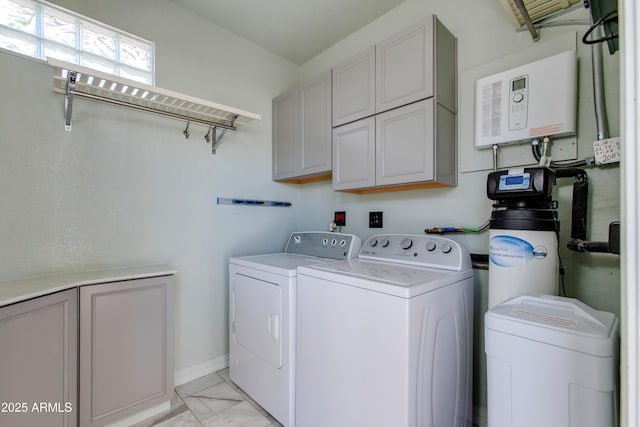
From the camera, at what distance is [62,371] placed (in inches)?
55.5

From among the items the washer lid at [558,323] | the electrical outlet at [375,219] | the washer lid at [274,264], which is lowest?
the washer lid at [558,323]

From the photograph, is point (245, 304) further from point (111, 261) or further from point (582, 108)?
point (582, 108)

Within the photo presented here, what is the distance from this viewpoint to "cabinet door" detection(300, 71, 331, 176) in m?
2.29

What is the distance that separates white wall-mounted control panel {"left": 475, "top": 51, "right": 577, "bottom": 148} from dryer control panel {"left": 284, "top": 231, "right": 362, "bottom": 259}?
40.1 inches

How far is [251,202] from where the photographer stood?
2.60 m

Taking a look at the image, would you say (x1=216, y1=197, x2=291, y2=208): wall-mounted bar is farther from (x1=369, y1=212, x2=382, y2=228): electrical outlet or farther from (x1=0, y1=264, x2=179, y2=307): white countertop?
(x1=369, y1=212, x2=382, y2=228): electrical outlet

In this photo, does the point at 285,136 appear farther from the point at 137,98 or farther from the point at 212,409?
the point at 212,409

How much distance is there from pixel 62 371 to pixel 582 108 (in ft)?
9.45

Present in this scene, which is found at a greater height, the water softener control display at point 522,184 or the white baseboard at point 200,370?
the water softener control display at point 522,184

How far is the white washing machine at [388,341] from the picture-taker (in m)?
1.19

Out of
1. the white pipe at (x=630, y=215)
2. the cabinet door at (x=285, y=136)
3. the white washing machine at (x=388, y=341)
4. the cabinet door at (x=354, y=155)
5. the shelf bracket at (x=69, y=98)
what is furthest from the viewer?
the cabinet door at (x=285, y=136)

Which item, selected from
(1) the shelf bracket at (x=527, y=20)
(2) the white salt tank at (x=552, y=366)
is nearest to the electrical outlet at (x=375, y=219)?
(2) the white salt tank at (x=552, y=366)

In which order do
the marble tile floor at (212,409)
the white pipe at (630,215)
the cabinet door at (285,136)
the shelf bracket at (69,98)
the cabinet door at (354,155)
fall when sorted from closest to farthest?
the white pipe at (630,215)
the shelf bracket at (69,98)
the marble tile floor at (212,409)
the cabinet door at (354,155)
the cabinet door at (285,136)

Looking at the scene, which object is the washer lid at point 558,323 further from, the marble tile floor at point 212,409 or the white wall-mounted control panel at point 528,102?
the marble tile floor at point 212,409
